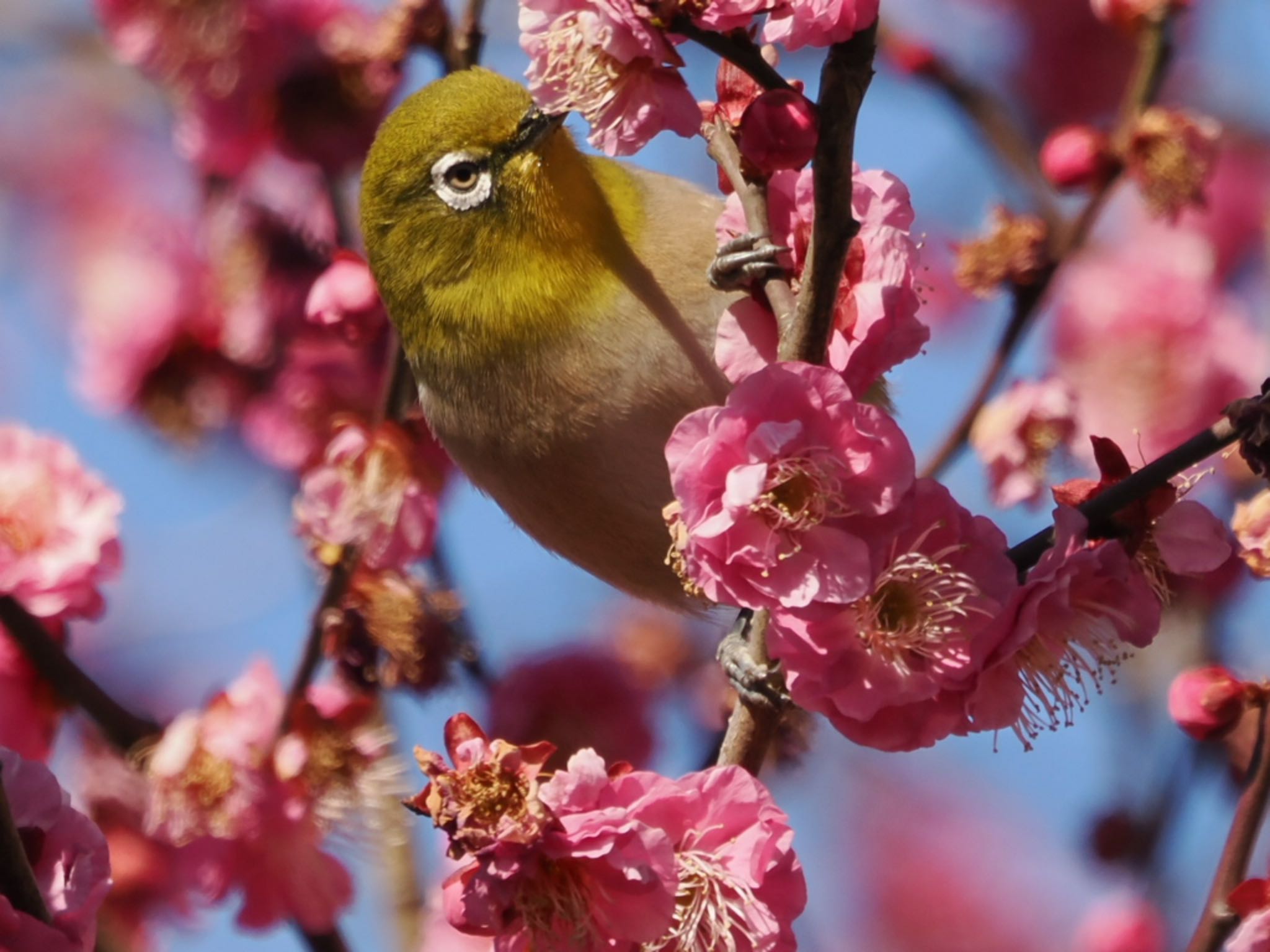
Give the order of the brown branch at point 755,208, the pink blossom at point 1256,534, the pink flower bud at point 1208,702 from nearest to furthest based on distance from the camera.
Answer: the brown branch at point 755,208
the pink blossom at point 1256,534
the pink flower bud at point 1208,702

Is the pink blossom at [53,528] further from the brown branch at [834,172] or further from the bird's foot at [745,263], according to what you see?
the brown branch at [834,172]

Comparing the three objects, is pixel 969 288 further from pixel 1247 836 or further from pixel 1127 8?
pixel 1247 836

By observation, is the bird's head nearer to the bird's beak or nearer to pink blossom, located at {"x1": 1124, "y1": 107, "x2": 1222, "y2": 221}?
the bird's beak

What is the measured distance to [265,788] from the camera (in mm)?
3322

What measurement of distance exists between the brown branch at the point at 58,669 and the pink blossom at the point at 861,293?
1.60 metres

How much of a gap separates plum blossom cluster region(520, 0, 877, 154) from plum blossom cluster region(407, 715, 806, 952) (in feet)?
2.62

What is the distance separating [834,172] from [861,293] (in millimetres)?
230

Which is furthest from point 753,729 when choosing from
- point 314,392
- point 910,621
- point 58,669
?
point 314,392

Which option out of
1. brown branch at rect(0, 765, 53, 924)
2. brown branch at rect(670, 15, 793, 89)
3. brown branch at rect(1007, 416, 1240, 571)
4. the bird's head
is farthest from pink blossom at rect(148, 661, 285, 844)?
brown branch at rect(670, 15, 793, 89)

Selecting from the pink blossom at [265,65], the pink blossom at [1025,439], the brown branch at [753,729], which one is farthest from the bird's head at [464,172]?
the brown branch at [753,729]

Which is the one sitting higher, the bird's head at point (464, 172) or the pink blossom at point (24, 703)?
the bird's head at point (464, 172)

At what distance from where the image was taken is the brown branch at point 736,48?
1.83 m

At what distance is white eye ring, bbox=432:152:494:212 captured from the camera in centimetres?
358

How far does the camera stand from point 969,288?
3.59 meters
